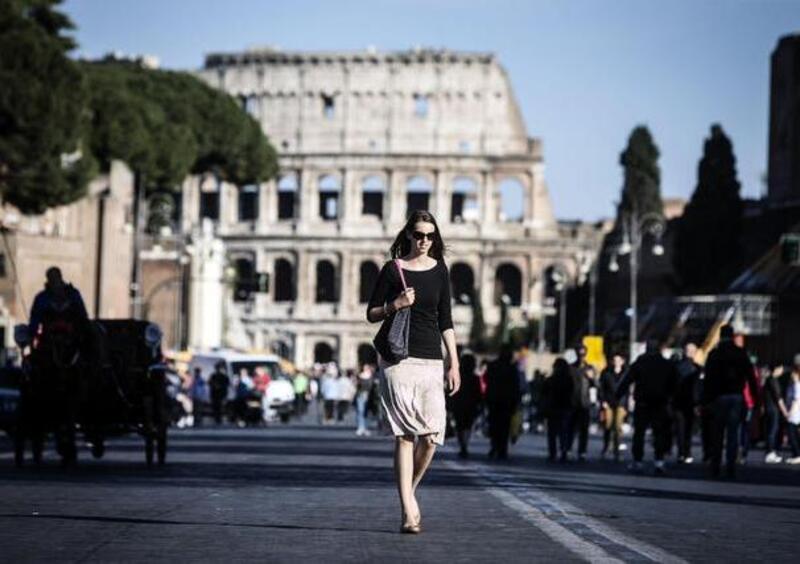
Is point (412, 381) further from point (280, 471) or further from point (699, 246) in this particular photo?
point (699, 246)

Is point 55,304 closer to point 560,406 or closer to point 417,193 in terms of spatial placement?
point 560,406

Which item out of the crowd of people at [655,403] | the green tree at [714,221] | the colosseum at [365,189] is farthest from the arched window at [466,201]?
the crowd of people at [655,403]

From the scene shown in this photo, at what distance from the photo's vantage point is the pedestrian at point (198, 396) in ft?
188

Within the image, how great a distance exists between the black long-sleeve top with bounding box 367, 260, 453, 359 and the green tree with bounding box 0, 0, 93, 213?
164 feet

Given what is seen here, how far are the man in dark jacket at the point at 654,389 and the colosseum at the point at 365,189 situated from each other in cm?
13011

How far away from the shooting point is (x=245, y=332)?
15200 centimetres

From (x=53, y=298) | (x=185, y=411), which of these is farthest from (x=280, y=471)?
(x=185, y=411)

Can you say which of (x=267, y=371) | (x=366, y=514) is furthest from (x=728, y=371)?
(x=267, y=371)

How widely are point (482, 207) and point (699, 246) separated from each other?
60.3 metres

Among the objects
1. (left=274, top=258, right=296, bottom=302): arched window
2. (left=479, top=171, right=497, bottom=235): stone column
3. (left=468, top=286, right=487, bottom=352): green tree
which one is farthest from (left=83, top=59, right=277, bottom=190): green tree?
(left=479, top=171, right=497, bottom=235): stone column

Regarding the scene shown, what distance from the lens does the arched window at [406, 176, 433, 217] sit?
161250mm

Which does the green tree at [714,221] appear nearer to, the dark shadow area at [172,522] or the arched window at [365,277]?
the arched window at [365,277]

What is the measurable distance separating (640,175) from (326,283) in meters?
42.2

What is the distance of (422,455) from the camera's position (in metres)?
13.9
